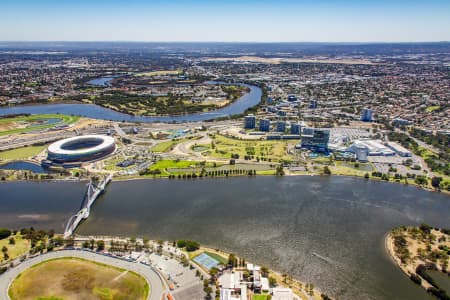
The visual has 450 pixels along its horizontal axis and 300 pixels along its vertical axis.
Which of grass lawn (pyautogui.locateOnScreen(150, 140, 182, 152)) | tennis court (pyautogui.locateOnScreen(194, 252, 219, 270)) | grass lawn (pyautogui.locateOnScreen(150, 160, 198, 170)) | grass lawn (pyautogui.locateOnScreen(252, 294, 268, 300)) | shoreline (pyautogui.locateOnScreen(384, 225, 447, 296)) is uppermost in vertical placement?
grass lawn (pyautogui.locateOnScreen(150, 140, 182, 152))

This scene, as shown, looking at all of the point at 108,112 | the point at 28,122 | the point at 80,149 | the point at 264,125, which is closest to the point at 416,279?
the point at 264,125

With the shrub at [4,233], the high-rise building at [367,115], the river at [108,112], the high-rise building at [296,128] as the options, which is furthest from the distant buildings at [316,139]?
the shrub at [4,233]

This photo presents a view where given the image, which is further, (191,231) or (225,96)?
(225,96)

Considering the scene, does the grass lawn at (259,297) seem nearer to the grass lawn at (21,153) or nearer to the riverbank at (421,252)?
the riverbank at (421,252)

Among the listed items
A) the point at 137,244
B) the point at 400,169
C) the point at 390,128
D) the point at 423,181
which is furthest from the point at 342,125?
the point at 137,244

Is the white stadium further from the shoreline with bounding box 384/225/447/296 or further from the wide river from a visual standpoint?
Answer: the shoreline with bounding box 384/225/447/296

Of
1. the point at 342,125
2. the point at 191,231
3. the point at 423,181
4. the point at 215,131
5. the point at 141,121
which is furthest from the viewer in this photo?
the point at 141,121

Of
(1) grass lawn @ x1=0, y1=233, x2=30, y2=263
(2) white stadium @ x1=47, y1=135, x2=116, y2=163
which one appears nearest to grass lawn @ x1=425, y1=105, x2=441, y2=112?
(2) white stadium @ x1=47, y1=135, x2=116, y2=163

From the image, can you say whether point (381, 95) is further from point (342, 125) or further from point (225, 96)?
point (225, 96)
